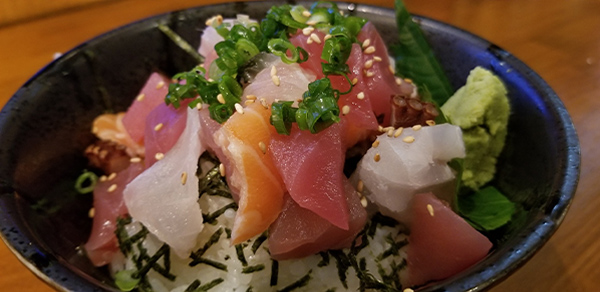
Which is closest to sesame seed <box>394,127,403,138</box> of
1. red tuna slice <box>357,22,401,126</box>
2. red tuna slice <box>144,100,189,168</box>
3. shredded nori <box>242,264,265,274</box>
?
red tuna slice <box>357,22,401,126</box>

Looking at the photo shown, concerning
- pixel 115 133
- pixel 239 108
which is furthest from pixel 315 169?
pixel 115 133

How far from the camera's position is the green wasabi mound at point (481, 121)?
58.6 inches

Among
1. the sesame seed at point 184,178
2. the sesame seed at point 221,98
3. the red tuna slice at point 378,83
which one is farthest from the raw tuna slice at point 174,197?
the red tuna slice at point 378,83

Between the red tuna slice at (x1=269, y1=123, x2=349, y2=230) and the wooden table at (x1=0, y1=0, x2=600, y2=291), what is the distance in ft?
2.28

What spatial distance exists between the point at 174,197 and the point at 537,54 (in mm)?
2235

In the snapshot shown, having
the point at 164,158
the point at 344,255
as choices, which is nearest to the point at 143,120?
the point at 164,158

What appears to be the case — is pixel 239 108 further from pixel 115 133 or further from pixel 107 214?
pixel 115 133

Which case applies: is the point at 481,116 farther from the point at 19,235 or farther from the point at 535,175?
the point at 19,235

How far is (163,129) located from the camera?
151cm

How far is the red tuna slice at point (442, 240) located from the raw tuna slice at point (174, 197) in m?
0.60

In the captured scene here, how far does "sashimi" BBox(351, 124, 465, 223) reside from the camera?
4.11 ft

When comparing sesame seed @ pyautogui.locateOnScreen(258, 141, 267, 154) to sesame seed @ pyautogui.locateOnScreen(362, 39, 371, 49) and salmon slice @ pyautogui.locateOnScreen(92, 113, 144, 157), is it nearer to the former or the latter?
sesame seed @ pyautogui.locateOnScreen(362, 39, 371, 49)

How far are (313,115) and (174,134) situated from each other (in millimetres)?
541

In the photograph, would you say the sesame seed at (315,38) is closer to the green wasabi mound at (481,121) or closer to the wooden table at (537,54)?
the green wasabi mound at (481,121)
